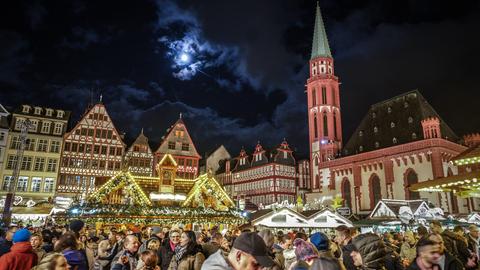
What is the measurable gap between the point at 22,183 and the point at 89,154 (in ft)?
25.2

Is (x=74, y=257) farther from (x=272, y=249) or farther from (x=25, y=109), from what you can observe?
(x=25, y=109)

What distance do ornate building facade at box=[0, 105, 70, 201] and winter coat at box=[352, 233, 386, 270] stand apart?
41579mm

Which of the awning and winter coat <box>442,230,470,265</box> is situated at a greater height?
the awning

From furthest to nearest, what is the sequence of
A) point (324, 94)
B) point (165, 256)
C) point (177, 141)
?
point (324, 94) < point (177, 141) < point (165, 256)

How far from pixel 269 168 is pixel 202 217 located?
37460mm

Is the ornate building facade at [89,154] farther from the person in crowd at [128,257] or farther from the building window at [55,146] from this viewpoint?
the person in crowd at [128,257]

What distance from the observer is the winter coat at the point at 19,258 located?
4.30m

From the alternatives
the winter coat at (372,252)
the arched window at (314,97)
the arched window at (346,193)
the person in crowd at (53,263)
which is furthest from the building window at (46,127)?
the winter coat at (372,252)

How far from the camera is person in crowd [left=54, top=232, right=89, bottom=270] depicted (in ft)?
14.5

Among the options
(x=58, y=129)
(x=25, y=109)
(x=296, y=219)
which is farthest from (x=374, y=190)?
(x=25, y=109)

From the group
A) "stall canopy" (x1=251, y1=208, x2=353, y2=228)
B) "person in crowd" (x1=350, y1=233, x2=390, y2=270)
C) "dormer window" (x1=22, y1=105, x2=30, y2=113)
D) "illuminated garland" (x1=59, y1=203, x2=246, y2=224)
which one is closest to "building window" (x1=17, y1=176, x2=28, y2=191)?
"dormer window" (x1=22, y1=105, x2=30, y2=113)

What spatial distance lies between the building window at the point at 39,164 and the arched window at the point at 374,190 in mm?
39445

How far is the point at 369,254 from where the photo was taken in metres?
3.97

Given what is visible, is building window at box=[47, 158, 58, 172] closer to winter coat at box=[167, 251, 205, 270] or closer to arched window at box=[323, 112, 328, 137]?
arched window at box=[323, 112, 328, 137]
